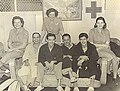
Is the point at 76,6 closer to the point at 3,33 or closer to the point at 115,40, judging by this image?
the point at 115,40

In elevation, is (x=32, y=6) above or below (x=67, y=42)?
above

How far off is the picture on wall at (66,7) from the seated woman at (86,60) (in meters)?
0.10

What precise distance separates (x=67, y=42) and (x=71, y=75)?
0.50 feet

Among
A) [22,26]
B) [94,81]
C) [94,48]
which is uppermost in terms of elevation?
[22,26]

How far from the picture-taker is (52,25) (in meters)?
0.93

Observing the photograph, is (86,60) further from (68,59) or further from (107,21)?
(107,21)

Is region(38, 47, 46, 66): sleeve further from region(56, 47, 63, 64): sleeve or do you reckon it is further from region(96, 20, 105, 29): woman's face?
region(96, 20, 105, 29): woman's face

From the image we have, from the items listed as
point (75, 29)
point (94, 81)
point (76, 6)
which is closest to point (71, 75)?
point (94, 81)

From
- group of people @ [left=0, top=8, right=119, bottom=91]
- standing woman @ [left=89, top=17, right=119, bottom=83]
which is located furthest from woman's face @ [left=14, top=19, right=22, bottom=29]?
standing woman @ [left=89, top=17, right=119, bottom=83]

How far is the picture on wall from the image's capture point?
913 millimetres

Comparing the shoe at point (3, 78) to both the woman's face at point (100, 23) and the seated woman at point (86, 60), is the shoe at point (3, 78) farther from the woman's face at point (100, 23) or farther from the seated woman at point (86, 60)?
the woman's face at point (100, 23)

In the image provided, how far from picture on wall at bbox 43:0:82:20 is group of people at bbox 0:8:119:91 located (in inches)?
0.9

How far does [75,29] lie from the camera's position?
0.94 m

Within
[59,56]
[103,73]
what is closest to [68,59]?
[59,56]
